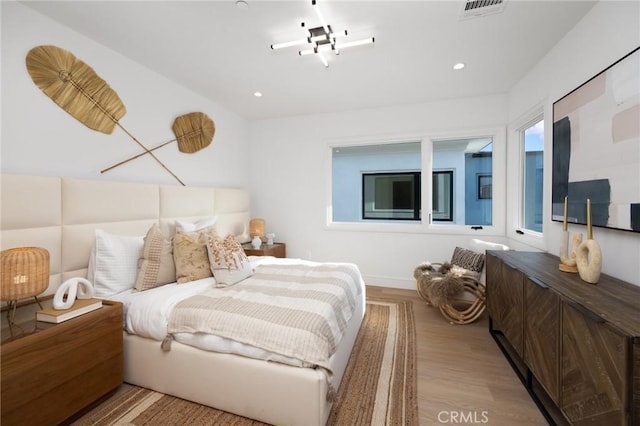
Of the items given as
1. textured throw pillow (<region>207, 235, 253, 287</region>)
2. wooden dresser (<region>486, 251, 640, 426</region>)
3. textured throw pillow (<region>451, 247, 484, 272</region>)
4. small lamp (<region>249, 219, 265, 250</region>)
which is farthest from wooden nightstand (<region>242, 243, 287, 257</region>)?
wooden dresser (<region>486, 251, 640, 426</region>)

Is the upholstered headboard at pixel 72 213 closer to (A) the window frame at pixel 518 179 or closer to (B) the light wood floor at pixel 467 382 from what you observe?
(B) the light wood floor at pixel 467 382

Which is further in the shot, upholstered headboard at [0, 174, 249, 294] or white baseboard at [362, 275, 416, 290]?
white baseboard at [362, 275, 416, 290]

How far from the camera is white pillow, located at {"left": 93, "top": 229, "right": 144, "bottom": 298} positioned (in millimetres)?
1993

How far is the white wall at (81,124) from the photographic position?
178cm

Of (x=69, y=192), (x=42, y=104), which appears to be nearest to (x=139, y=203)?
(x=69, y=192)

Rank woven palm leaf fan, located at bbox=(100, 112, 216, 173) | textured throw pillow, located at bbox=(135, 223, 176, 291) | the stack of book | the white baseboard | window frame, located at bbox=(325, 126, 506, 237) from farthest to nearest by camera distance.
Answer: the white baseboard < window frame, located at bbox=(325, 126, 506, 237) < woven palm leaf fan, located at bbox=(100, 112, 216, 173) < textured throw pillow, located at bbox=(135, 223, 176, 291) < the stack of book

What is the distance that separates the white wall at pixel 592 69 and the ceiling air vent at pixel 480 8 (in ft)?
2.14

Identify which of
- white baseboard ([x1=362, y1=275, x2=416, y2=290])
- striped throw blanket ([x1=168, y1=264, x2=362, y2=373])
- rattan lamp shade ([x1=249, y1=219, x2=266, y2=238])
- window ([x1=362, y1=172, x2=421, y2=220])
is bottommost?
white baseboard ([x1=362, y1=275, x2=416, y2=290])

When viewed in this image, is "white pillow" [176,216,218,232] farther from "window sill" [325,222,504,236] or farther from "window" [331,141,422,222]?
"window" [331,141,422,222]

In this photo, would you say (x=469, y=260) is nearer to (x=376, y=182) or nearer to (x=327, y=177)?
(x=376, y=182)

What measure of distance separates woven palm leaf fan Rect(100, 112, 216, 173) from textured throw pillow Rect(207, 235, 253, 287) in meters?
1.34

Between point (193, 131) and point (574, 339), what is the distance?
12.2ft

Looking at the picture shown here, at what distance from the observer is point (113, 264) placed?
205 cm

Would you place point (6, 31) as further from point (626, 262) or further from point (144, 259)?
point (626, 262)
